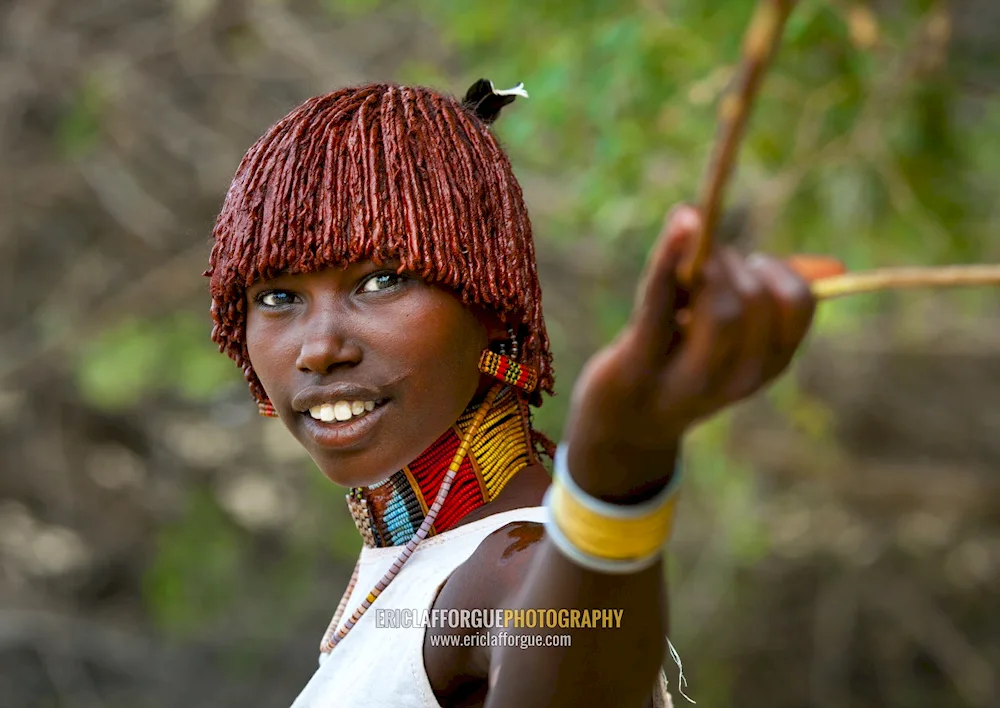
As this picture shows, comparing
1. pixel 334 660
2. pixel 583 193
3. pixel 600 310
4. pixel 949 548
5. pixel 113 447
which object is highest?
pixel 334 660

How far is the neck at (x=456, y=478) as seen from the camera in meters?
1.65

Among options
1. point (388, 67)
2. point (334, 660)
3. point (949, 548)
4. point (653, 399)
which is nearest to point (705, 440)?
point (388, 67)

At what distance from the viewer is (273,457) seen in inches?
239

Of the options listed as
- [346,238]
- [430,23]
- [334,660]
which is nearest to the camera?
[346,238]

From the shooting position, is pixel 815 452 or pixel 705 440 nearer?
pixel 705 440

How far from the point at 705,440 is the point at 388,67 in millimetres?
2010

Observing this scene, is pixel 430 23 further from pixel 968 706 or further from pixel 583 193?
pixel 968 706

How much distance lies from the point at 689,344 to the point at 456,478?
655 mm

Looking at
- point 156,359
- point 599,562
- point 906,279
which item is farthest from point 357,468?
point 156,359

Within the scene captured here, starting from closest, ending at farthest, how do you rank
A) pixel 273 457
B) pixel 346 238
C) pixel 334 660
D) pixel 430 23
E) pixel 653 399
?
pixel 653 399
pixel 346 238
pixel 334 660
pixel 430 23
pixel 273 457

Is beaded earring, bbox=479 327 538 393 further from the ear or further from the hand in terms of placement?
the hand

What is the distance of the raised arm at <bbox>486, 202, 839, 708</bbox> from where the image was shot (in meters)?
1.03

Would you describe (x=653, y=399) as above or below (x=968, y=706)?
above

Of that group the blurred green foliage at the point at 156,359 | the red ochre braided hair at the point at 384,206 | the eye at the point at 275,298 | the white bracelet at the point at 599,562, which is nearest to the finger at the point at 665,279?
the white bracelet at the point at 599,562
